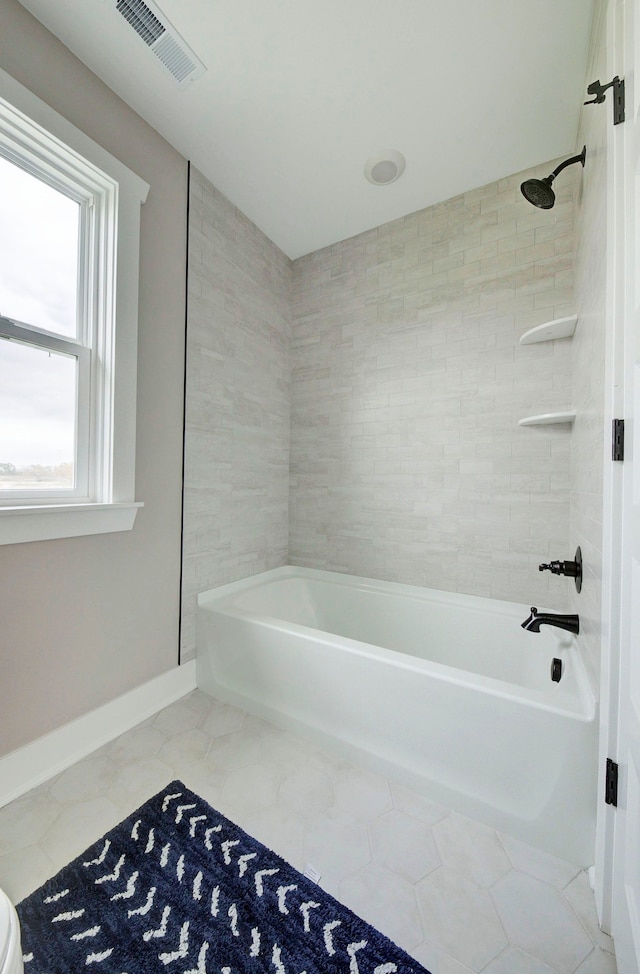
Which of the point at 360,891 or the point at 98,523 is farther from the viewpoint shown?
the point at 98,523

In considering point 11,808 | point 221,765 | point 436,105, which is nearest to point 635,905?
point 221,765

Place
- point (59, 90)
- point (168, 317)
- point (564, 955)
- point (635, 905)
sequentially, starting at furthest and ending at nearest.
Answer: point (168, 317) → point (59, 90) → point (564, 955) → point (635, 905)

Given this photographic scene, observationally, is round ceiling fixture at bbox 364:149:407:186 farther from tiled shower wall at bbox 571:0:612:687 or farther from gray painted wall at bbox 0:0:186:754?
gray painted wall at bbox 0:0:186:754

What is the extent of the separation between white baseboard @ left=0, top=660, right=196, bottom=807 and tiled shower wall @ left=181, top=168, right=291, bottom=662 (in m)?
0.16

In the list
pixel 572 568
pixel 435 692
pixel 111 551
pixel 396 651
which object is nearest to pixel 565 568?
pixel 572 568

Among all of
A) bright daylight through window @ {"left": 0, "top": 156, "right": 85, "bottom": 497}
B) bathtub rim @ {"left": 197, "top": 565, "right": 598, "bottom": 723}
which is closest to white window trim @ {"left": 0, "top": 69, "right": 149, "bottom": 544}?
bright daylight through window @ {"left": 0, "top": 156, "right": 85, "bottom": 497}

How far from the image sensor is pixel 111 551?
1633 millimetres

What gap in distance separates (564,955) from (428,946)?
31cm

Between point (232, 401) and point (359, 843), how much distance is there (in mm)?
2003

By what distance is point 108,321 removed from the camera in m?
1.60

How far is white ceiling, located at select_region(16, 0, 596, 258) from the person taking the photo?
1340mm

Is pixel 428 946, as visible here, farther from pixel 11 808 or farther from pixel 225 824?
pixel 11 808

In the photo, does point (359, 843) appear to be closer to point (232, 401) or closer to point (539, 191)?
point (232, 401)

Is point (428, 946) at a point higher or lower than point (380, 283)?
lower
